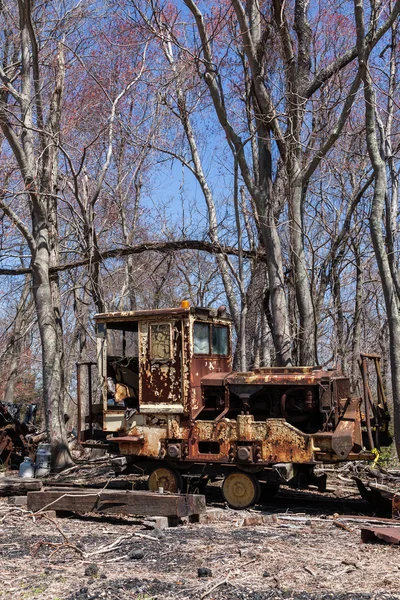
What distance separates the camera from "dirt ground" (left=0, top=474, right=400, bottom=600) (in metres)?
5.34

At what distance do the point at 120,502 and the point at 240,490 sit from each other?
207 centimetres

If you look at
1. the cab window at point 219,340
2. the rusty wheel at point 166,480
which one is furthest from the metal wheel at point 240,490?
the cab window at point 219,340

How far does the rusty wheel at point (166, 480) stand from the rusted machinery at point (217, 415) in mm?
15

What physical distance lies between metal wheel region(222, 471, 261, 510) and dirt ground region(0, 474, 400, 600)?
0.75m

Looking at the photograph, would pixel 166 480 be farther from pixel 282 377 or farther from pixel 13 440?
pixel 13 440

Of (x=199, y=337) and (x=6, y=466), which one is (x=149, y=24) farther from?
(x=6, y=466)

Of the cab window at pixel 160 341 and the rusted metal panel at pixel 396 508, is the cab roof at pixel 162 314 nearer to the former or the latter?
the cab window at pixel 160 341

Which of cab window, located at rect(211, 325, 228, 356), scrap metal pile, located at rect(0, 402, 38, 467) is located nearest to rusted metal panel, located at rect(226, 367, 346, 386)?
cab window, located at rect(211, 325, 228, 356)

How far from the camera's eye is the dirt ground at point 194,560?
5.34 meters

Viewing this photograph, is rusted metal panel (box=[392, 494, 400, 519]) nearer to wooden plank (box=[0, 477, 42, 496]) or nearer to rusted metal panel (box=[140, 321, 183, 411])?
rusted metal panel (box=[140, 321, 183, 411])

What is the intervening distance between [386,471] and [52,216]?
899cm

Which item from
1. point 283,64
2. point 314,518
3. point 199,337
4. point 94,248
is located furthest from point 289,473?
point 283,64

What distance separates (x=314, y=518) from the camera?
873cm

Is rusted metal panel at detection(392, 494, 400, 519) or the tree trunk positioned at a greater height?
the tree trunk
